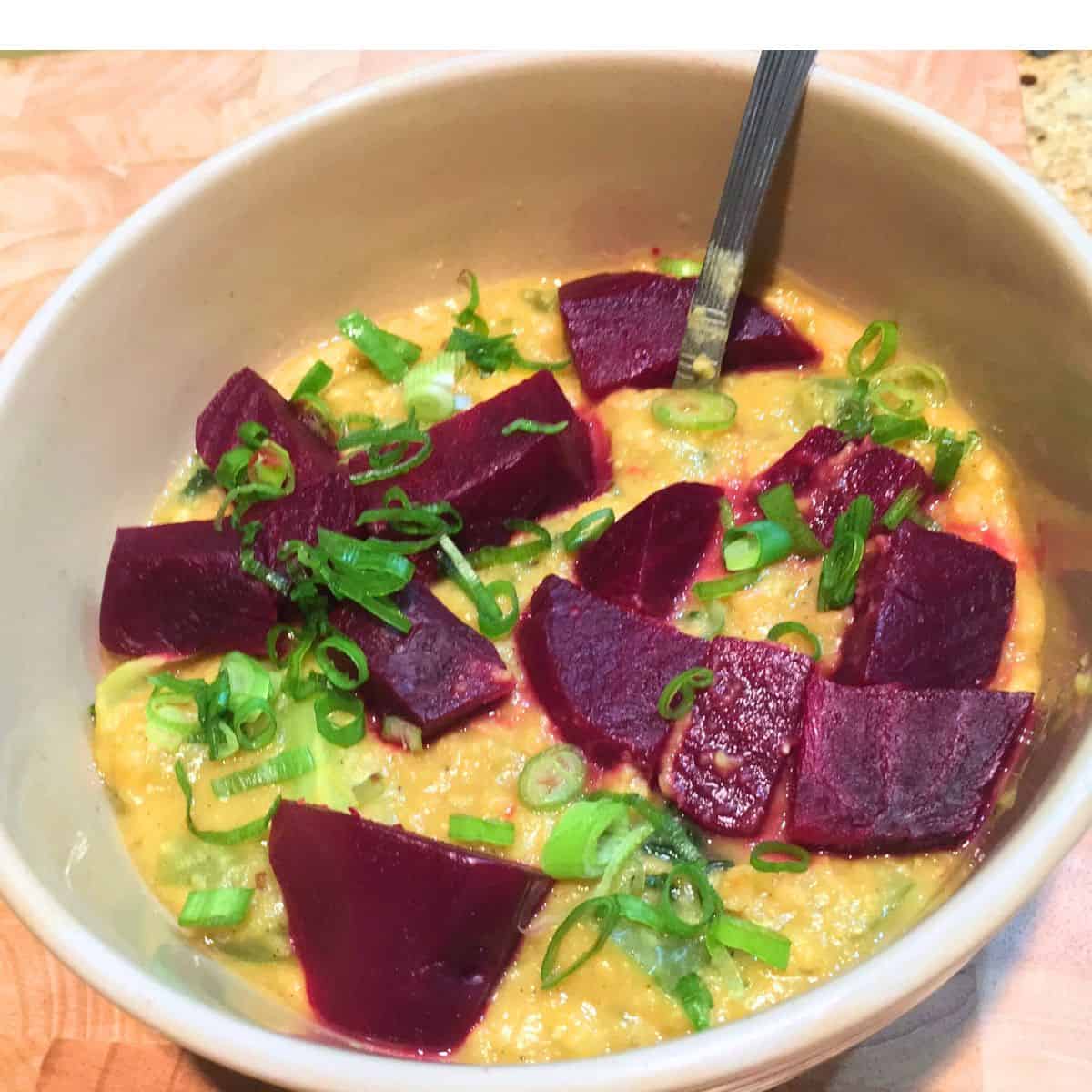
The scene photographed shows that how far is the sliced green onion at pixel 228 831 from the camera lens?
5.00 feet

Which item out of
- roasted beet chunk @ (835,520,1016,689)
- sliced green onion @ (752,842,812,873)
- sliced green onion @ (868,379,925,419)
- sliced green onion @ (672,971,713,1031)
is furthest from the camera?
sliced green onion @ (868,379,925,419)

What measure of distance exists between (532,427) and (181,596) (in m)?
0.60

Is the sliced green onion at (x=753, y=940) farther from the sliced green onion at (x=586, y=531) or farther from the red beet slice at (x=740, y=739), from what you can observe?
the sliced green onion at (x=586, y=531)

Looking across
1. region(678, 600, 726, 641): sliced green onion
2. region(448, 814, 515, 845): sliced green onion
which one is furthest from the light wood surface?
region(678, 600, 726, 641): sliced green onion

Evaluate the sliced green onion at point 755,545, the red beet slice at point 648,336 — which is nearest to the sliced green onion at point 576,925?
the sliced green onion at point 755,545

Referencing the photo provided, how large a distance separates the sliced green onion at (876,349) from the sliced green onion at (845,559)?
349 millimetres

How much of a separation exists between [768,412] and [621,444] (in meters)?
0.27

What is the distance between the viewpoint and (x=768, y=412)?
1.88 metres

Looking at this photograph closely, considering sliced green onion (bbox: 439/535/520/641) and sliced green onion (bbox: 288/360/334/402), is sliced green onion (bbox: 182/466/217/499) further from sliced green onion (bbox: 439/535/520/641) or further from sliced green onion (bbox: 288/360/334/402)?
sliced green onion (bbox: 439/535/520/641)

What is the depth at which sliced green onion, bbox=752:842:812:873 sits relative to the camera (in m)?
1.41

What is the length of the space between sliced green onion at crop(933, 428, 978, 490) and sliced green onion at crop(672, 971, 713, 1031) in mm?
884

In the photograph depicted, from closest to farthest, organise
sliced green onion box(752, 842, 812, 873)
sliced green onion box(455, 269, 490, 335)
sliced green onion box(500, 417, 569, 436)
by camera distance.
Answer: sliced green onion box(752, 842, 812, 873) < sliced green onion box(500, 417, 569, 436) < sliced green onion box(455, 269, 490, 335)
